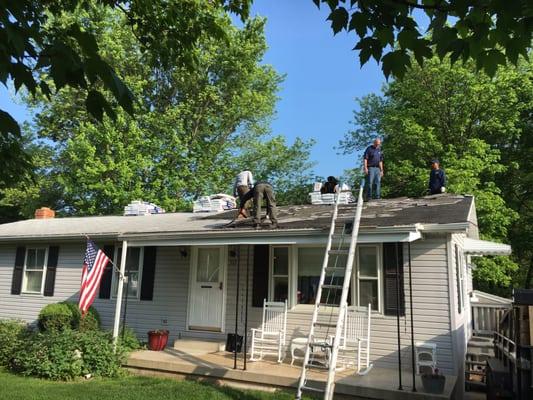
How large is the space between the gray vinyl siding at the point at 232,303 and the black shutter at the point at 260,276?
0.71 ft

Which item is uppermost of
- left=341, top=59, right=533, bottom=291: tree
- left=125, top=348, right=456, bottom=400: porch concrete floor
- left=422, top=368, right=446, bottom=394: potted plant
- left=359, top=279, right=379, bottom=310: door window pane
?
left=341, top=59, right=533, bottom=291: tree

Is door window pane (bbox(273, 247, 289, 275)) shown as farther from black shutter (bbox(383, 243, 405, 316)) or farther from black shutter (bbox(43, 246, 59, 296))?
black shutter (bbox(43, 246, 59, 296))

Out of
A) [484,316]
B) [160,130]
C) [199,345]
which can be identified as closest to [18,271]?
[199,345]

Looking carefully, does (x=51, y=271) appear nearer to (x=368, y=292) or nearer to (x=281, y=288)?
(x=281, y=288)

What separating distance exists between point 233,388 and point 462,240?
654 centimetres

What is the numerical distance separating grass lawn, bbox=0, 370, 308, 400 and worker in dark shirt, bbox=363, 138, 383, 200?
659 cm

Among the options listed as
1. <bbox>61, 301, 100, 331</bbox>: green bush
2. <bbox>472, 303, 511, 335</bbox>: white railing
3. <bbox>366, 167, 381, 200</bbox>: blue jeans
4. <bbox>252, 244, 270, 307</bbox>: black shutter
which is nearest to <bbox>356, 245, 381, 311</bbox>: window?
<bbox>252, 244, 270, 307</bbox>: black shutter

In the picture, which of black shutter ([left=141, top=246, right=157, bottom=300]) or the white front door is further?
black shutter ([left=141, top=246, right=157, bottom=300])

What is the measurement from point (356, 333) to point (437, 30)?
23.4 ft

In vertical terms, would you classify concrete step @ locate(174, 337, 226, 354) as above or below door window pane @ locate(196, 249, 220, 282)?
below

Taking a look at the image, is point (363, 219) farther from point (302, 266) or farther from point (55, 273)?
point (55, 273)

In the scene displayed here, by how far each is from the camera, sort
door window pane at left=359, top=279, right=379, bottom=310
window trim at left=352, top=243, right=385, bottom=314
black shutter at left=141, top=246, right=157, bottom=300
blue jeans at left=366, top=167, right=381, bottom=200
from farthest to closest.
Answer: blue jeans at left=366, top=167, right=381, bottom=200
black shutter at left=141, top=246, right=157, bottom=300
door window pane at left=359, top=279, right=379, bottom=310
window trim at left=352, top=243, right=385, bottom=314

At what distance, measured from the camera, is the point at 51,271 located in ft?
43.4

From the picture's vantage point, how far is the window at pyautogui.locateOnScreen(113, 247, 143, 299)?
12.0 metres
